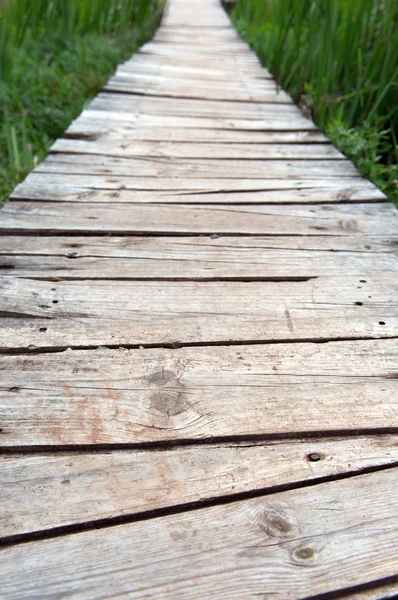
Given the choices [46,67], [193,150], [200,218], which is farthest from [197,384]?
[46,67]

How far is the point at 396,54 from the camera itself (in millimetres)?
2676

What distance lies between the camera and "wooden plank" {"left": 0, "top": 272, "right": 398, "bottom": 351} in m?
1.30

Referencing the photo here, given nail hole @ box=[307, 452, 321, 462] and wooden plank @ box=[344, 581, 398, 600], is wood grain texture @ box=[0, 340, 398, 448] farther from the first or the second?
wooden plank @ box=[344, 581, 398, 600]

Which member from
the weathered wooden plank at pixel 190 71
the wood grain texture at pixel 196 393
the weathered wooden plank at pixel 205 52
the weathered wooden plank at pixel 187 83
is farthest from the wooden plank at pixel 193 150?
the weathered wooden plank at pixel 205 52

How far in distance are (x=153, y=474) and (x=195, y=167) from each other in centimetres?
165

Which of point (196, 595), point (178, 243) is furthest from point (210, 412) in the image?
point (178, 243)

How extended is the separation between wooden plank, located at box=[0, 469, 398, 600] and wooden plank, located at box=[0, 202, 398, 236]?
1085 millimetres

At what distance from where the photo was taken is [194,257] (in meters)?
1.67

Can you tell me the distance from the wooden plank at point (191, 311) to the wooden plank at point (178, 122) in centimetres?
152

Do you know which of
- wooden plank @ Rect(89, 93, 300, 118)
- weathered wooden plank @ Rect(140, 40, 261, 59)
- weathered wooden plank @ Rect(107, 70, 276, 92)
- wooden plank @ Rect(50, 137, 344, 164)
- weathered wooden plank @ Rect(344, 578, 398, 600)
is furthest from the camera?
weathered wooden plank @ Rect(140, 40, 261, 59)

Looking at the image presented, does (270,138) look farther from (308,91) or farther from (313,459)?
(313,459)

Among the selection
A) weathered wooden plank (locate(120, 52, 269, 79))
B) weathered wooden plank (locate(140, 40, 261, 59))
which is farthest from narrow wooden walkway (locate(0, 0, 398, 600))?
weathered wooden plank (locate(140, 40, 261, 59))

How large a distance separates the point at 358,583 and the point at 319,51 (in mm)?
3010

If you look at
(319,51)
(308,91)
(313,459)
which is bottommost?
(313,459)
